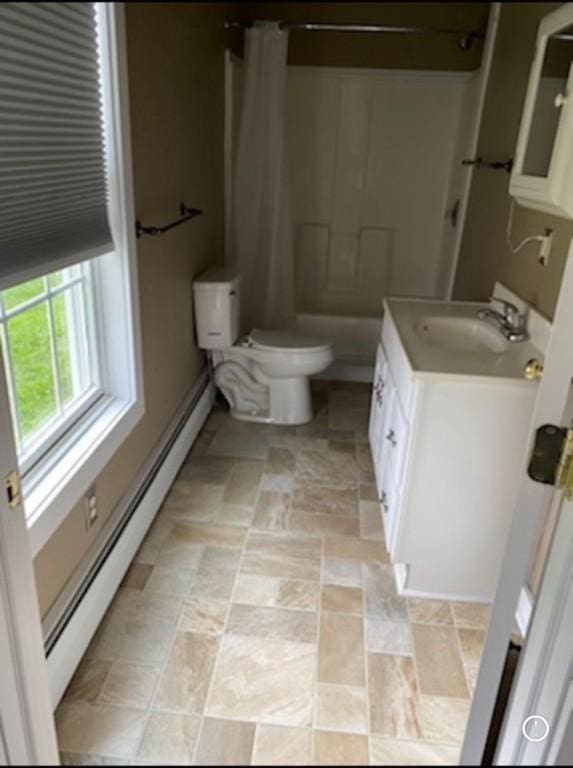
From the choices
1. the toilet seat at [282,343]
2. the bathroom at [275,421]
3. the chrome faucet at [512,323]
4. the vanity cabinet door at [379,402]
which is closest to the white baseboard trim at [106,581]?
the bathroom at [275,421]

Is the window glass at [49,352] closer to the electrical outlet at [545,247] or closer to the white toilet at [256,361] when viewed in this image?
the white toilet at [256,361]

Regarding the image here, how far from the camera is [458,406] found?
146cm

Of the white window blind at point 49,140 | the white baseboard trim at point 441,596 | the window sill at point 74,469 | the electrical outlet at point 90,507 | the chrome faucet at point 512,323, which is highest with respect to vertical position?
the white window blind at point 49,140

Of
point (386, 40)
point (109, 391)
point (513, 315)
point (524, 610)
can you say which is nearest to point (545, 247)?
point (513, 315)

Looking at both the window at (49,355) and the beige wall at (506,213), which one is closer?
the window at (49,355)

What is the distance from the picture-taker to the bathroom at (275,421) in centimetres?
96

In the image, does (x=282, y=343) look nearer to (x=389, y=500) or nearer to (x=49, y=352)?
(x=389, y=500)

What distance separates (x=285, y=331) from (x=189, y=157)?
4.56 ft

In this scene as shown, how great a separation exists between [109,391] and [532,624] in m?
1.17

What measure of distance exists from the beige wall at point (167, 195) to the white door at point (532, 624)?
25.7 inches

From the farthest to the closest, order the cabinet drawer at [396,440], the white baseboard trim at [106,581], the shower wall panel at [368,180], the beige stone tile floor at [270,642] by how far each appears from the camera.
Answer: the shower wall panel at [368,180] → the cabinet drawer at [396,440] → the white baseboard trim at [106,581] → the beige stone tile floor at [270,642]

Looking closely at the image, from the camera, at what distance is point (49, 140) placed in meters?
0.52

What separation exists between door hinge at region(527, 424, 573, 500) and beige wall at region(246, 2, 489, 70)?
8.54ft

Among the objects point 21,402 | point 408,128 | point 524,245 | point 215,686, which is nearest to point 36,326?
point 21,402
